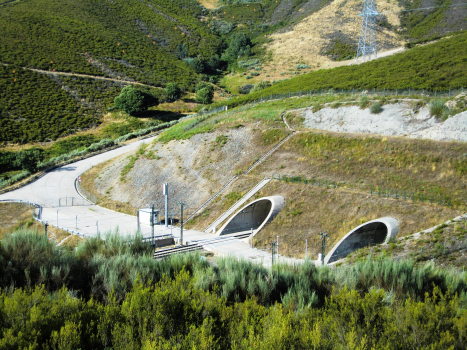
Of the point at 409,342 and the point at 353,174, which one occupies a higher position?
the point at 409,342

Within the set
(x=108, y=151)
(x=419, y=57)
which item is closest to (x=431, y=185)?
(x=419, y=57)

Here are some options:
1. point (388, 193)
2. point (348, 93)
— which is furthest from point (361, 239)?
point (348, 93)

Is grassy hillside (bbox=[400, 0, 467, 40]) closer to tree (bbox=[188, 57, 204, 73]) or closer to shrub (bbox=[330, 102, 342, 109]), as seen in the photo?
tree (bbox=[188, 57, 204, 73])

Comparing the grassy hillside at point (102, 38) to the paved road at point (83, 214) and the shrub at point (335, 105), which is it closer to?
the paved road at point (83, 214)

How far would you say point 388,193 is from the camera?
2347 cm

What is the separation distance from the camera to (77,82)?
223ft

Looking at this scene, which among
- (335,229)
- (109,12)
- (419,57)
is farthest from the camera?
(109,12)

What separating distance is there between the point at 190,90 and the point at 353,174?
53.9 metres

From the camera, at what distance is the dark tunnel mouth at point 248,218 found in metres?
26.4

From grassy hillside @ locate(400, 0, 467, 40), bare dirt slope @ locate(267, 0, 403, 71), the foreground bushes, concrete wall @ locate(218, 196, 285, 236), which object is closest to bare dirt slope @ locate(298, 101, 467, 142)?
concrete wall @ locate(218, 196, 285, 236)

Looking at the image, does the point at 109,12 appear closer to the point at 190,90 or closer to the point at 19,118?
the point at 190,90

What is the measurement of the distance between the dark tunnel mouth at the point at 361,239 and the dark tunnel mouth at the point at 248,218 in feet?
22.9

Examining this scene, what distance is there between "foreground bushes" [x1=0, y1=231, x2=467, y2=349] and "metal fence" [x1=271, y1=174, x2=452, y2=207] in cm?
925

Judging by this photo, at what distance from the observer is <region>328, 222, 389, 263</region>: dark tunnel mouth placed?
1988 cm
